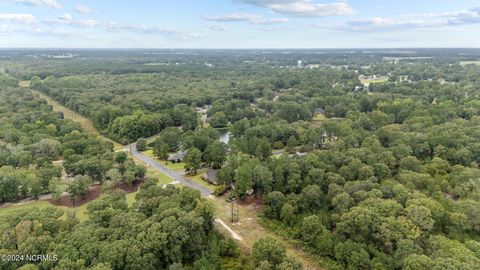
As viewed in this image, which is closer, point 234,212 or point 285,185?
point 234,212

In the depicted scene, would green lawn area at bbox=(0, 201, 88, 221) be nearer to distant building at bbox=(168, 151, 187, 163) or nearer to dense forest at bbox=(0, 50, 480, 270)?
dense forest at bbox=(0, 50, 480, 270)

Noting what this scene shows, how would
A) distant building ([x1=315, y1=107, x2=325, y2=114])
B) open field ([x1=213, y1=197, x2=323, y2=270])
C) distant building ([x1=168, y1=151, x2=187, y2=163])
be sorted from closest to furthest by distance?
open field ([x1=213, y1=197, x2=323, y2=270]) < distant building ([x1=168, y1=151, x2=187, y2=163]) < distant building ([x1=315, y1=107, x2=325, y2=114])

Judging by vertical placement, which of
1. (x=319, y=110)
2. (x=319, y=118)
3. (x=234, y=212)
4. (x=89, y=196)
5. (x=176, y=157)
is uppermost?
(x=319, y=110)

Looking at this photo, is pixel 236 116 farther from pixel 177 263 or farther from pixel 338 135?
pixel 177 263

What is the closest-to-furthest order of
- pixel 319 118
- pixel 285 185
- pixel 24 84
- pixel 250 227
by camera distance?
pixel 250 227
pixel 285 185
pixel 319 118
pixel 24 84

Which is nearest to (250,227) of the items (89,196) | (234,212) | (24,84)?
(234,212)

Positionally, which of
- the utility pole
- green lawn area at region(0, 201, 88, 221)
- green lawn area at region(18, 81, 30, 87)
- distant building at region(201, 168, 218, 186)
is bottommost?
the utility pole

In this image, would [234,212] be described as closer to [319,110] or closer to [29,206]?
[29,206]

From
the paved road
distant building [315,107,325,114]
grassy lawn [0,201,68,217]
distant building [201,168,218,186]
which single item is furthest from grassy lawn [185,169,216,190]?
distant building [315,107,325,114]
